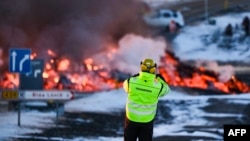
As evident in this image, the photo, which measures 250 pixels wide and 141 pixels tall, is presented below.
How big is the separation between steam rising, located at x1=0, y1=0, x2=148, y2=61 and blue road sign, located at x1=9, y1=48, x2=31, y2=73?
11.8 metres

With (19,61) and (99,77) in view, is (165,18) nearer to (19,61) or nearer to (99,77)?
(99,77)

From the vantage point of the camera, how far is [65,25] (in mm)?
27859

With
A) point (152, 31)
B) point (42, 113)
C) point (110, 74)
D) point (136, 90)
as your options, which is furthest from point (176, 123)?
point (152, 31)

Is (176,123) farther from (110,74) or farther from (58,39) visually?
(58,39)

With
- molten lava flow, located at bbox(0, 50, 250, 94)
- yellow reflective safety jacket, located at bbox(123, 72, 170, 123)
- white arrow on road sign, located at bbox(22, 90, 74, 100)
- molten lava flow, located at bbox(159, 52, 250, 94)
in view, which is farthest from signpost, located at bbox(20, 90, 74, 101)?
molten lava flow, located at bbox(159, 52, 250, 94)

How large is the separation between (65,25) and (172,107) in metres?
9.12

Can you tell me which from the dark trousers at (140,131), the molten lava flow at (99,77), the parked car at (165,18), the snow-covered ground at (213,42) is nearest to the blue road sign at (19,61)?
the dark trousers at (140,131)

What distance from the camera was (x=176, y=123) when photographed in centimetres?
1727

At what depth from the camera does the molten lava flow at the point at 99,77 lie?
83.2 ft

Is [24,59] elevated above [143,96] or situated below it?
above

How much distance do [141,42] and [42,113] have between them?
35.0ft

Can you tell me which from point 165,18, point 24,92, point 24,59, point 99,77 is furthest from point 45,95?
point 165,18

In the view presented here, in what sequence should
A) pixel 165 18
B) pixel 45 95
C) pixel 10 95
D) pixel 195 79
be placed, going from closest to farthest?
pixel 10 95 → pixel 45 95 → pixel 195 79 → pixel 165 18

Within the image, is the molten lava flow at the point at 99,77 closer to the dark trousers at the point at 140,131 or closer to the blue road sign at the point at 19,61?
the blue road sign at the point at 19,61
